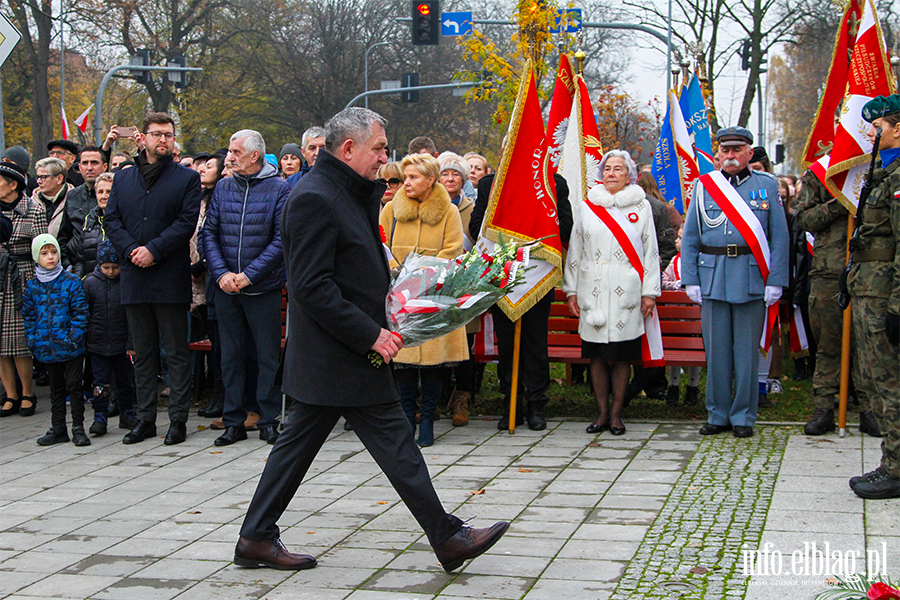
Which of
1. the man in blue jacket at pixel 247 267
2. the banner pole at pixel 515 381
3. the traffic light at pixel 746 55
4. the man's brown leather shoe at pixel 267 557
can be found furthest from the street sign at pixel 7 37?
the traffic light at pixel 746 55

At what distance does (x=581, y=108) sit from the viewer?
29.0ft

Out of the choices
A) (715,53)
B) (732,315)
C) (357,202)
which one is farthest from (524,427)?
(715,53)

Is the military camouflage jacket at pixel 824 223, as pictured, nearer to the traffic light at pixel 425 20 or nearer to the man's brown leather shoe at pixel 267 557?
the man's brown leather shoe at pixel 267 557

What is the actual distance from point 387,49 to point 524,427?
120 feet

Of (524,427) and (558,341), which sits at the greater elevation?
(558,341)

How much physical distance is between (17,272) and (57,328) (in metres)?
1.42

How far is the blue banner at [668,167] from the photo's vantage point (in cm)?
1286

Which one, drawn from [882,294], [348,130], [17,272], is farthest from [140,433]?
[882,294]

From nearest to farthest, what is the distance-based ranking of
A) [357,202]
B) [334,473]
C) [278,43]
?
[357,202], [334,473], [278,43]

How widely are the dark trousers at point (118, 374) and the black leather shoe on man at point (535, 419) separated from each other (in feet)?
11.0

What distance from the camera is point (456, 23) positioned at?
23.6m

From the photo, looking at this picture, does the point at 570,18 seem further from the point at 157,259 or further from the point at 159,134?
the point at 157,259

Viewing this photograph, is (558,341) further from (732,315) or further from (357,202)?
(357,202)

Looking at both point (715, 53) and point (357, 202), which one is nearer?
point (357, 202)
